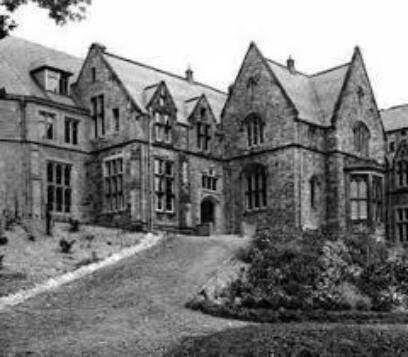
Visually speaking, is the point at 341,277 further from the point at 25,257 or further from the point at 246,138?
the point at 246,138

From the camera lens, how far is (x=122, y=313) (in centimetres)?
2992

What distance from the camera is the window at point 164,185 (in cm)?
5291

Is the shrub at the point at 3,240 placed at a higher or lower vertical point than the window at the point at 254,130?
lower

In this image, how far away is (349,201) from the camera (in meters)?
56.3

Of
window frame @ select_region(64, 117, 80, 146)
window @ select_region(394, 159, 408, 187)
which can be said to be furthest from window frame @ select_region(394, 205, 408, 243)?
window frame @ select_region(64, 117, 80, 146)

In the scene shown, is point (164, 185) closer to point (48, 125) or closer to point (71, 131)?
point (71, 131)

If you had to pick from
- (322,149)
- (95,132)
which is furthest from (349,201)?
(95,132)

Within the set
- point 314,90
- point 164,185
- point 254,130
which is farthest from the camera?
point 314,90

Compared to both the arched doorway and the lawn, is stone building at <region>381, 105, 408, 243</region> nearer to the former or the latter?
the arched doorway

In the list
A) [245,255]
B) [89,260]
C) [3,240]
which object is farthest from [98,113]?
[245,255]

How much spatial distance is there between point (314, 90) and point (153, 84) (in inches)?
452

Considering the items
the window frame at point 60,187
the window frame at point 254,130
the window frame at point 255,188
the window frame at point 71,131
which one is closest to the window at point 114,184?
the window frame at point 60,187

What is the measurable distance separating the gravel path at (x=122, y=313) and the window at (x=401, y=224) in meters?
27.8

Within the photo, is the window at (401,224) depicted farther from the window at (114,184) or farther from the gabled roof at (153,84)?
the window at (114,184)
